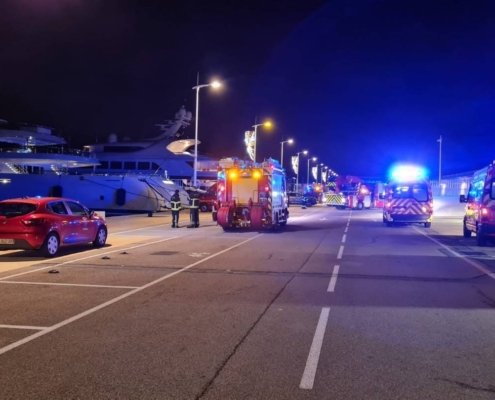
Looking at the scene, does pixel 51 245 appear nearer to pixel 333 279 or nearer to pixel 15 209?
pixel 15 209

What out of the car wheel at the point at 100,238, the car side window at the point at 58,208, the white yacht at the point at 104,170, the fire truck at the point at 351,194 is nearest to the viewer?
the car side window at the point at 58,208

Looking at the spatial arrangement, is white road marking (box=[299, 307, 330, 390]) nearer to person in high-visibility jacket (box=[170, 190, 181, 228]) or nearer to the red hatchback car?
the red hatchback car

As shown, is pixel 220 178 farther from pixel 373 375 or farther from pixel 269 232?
pixel 373 375

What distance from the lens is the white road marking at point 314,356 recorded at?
5.07 meters

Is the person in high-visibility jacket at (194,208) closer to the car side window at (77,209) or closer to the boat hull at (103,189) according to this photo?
the car side window at (77,209)

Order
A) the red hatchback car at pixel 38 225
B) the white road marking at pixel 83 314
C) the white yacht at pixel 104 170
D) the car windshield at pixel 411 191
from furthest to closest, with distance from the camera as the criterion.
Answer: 1. the white yacht at pixel 104 170
2. the car windshield at pixel 411 191
3. the red hatchback car at pixel 38 225
4. the white road marking at pixel 83 314

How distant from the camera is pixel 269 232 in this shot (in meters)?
23.5

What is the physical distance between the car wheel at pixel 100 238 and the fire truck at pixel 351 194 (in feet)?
125

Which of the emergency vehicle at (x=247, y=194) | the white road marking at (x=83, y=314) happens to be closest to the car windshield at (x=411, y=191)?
the emergency vehicle at (x=247, y=194)

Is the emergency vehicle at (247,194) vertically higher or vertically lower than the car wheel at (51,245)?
higher

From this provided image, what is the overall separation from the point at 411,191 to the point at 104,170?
2020 inches

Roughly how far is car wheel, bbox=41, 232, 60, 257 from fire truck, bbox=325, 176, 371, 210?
4075cm

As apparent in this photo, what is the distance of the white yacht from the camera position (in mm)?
42219

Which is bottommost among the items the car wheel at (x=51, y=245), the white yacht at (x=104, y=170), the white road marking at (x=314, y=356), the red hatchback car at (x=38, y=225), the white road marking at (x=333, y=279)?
the white road marking at (x=314, y=356)
